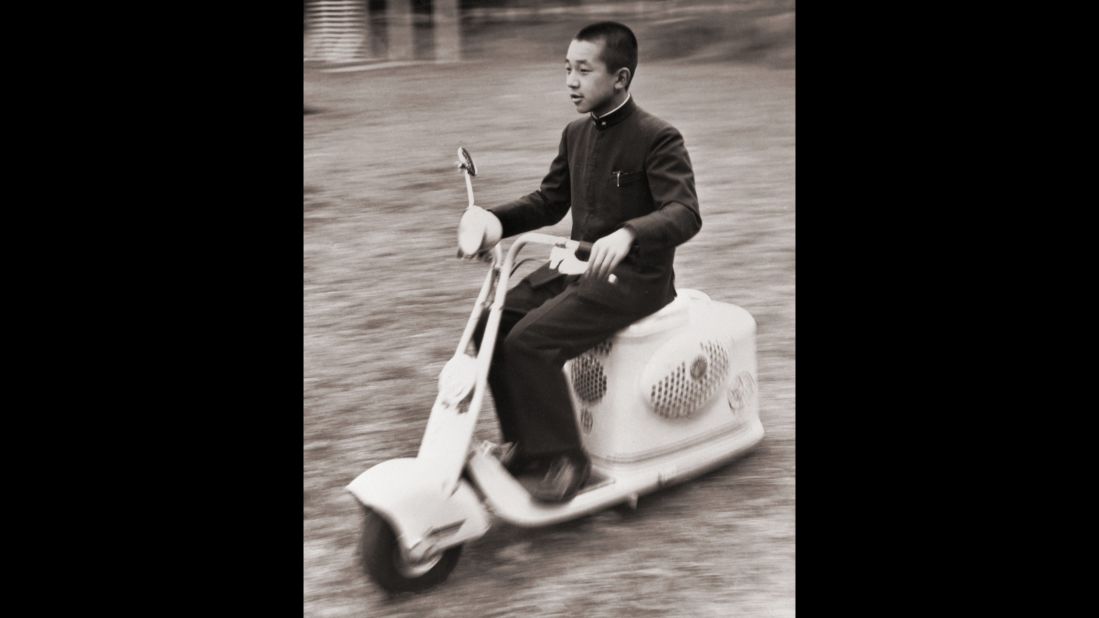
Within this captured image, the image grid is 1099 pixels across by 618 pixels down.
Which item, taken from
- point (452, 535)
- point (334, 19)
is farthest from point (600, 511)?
point (334, 19)

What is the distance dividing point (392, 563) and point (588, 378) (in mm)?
714

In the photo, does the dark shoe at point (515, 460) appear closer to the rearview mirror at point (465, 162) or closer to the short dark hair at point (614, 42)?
the rearview mirror at point (465, 162)

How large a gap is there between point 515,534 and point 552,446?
0.83ft

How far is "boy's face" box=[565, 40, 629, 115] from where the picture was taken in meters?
3.16

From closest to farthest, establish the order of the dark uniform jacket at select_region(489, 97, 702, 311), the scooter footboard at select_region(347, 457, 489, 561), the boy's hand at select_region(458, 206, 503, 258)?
the scooter footboard at select_region(347, 457, 489, 561) < the dark uniform jacket at select_region(489, 97, 702, 311) < the boy's hand at select_region(458, 206, 503, 258)

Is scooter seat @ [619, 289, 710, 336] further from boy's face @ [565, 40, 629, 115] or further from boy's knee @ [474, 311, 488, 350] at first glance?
boy's face @ [565, 40, 629, 115]

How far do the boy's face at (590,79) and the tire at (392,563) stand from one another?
3.90 feet

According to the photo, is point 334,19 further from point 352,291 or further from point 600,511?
point 600,511

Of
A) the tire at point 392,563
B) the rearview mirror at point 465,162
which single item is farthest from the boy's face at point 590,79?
the tire at point 392,563

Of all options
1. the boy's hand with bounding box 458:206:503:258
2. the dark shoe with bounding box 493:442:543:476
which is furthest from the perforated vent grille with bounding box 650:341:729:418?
the boy's hand with bounding box 458:206:503:258

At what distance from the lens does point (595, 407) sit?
3.29m

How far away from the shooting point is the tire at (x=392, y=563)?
3.01 metres

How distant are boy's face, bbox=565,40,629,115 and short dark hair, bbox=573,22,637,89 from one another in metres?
0.01
